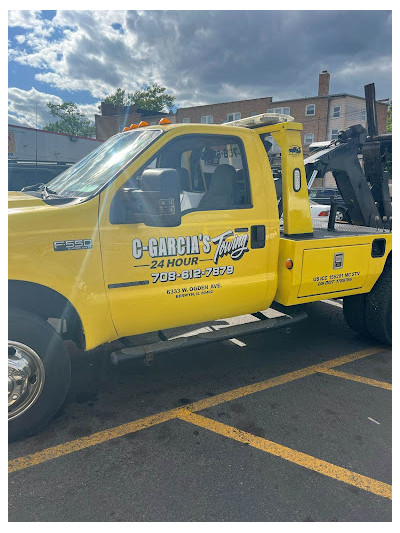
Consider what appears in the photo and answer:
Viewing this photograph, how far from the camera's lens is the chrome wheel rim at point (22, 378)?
8.59 feet

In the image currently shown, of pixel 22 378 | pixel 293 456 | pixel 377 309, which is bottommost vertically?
pixel 293 456

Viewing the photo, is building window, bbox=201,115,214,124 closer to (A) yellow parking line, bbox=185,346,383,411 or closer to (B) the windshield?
(B) the windshield

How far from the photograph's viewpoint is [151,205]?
9.04 ft

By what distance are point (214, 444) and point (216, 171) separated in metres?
2.30

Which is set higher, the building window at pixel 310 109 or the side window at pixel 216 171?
the building window at pixel 310 109

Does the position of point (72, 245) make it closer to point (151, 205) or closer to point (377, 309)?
point (151, 205)

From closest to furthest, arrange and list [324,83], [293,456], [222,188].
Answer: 1. [293,456]
2. [222,188]
3. [324,83]

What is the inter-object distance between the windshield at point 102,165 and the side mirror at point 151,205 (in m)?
0.21

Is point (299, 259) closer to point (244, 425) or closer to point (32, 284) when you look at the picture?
point (244, 425)

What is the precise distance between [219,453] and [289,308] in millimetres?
1698

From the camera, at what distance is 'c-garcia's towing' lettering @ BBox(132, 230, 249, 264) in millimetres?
2852

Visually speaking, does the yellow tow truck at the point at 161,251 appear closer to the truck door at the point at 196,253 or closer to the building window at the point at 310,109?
the truck door at the point at 196,253

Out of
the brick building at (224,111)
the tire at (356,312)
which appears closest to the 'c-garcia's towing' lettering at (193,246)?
the tire at (356,312)

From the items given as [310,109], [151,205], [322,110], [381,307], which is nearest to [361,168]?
[381,307]
